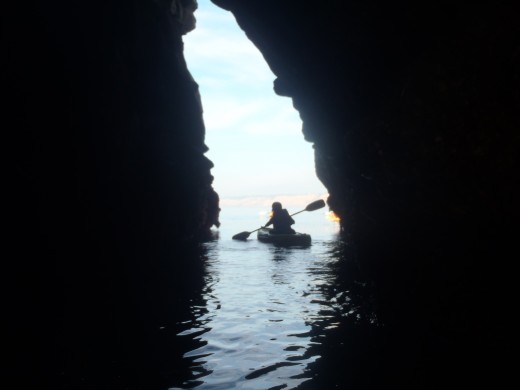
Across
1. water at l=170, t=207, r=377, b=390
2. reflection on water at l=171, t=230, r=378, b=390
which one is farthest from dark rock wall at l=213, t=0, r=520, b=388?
water at l=170, t=207, r=377, b=390

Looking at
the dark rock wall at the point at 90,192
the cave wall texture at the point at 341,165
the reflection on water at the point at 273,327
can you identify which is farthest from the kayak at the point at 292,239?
the reflection on water at the point at 273,327

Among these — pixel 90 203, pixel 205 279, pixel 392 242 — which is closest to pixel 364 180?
pixel 392 242

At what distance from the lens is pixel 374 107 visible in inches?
243

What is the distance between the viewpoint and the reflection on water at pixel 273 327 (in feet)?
15.3

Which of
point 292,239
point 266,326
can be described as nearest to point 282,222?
point 292,239

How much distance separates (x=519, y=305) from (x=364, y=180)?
313cm

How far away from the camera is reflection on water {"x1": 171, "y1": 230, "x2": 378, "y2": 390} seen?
4.67 meters

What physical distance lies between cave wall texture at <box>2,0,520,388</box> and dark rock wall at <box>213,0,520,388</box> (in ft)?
0.07

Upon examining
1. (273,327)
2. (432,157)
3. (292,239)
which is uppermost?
(432,157)

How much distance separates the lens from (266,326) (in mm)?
6871

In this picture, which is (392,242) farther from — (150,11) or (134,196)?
(150,11)

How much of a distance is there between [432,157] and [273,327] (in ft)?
13.1

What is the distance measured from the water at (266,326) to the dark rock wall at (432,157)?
44.6 inches

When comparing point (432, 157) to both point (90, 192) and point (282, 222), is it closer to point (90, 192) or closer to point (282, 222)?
point (90, 192)
